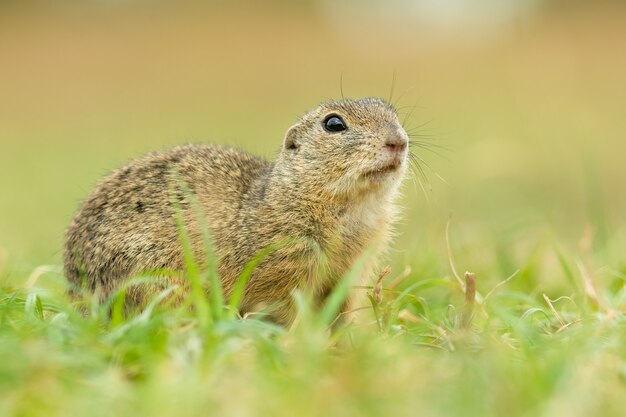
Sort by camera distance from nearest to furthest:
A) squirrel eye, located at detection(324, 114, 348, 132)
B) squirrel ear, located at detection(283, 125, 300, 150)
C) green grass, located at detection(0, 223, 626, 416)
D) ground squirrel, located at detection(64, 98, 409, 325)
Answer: green grass, located at detection(0, 223, 626, 416) < ground squirrel, located at detection(64, 98, 409, 325) < squirrel eye, located at detection(324, 114, 348, 132) < squirrel ear, located at detection(283, 125, 300, 150)

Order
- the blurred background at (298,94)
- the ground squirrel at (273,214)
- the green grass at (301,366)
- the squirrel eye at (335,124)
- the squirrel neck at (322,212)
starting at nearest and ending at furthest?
the green grass at (301,366), the ground squirrel at (273,214), the squirrel neck at (322,212), the squirrel eye at (335,124), the blurred background at (298,94)

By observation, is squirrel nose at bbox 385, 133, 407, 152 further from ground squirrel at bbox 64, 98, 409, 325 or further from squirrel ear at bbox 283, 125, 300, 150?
squirrel ear at bbox 283, 125, 300, 150

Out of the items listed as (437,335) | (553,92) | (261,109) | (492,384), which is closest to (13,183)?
(261,109)

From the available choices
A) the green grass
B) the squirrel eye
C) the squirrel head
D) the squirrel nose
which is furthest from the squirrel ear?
the green grass

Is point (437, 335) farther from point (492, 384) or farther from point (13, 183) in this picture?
point (13, 183)

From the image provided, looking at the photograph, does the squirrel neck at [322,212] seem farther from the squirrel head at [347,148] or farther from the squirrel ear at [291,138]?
the squirrel ear at [291,138]

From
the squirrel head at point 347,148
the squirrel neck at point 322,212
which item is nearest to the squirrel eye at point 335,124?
the squirrel head at point 347,148

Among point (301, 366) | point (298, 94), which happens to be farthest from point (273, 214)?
point (298, 94)

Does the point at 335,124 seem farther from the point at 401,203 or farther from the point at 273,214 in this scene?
the point at 401,203
